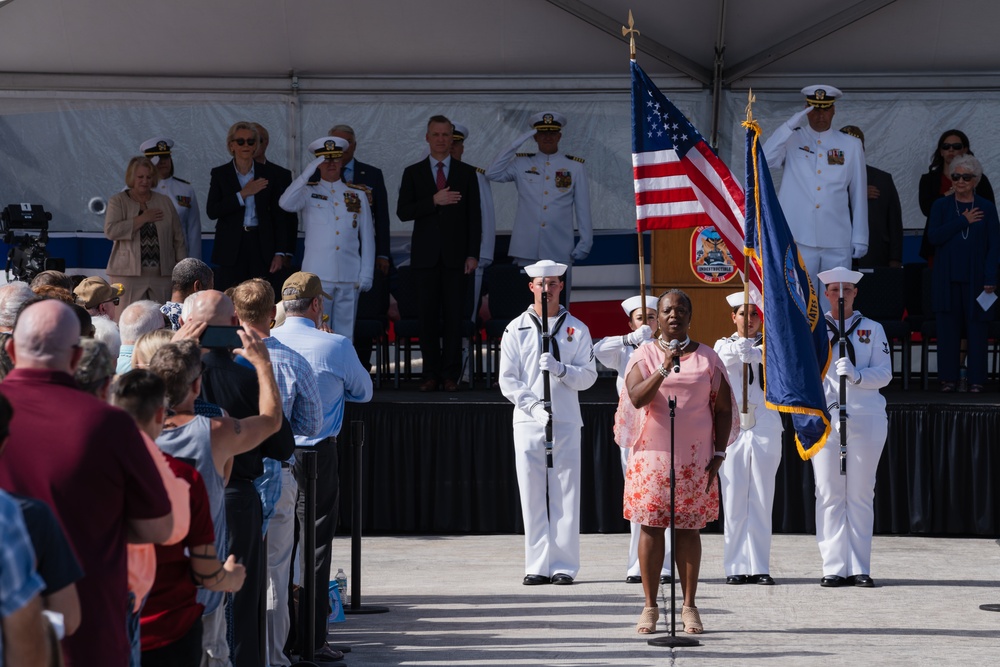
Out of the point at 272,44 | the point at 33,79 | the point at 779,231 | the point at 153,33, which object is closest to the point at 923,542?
the point at 779,231

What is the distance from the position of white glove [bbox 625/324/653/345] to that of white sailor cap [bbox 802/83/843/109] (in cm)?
285

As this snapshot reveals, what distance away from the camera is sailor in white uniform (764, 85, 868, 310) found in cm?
1035

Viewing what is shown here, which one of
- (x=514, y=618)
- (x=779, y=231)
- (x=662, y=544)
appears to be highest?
(x=779, y=231)

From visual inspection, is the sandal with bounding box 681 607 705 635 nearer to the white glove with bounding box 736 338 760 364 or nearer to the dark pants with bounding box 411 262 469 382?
the white glove with bounding box 736 338 760 364

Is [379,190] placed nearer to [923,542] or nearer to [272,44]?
[272,44]

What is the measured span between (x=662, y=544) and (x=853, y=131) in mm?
5254

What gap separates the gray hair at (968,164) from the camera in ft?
34.0

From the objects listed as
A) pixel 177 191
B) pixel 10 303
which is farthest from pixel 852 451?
pixel 177 191

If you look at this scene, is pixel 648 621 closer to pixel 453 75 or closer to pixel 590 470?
pixel 590 470

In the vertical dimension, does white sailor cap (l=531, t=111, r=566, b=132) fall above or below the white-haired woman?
above

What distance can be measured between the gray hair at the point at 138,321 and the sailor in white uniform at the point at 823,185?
5.94 metres

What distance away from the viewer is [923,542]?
9453 millimetres

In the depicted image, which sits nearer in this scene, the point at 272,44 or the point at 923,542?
the point at 923,542

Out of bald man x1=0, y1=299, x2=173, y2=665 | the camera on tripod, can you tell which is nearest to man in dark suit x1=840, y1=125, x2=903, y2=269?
the camera on tripod
